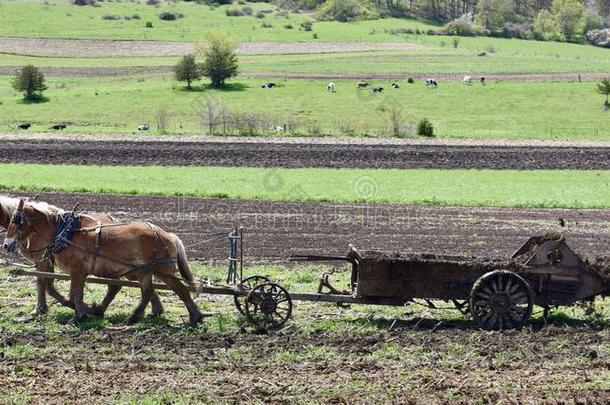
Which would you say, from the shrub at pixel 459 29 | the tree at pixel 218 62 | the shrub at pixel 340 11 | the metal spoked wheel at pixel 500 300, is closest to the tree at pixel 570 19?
the shrub at pixel 459 29

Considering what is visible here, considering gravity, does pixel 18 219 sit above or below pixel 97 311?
above

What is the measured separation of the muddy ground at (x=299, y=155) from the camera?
39438mm

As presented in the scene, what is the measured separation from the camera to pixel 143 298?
48.2ft

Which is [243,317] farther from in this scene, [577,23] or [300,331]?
[577,23]

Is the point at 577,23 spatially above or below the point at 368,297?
above

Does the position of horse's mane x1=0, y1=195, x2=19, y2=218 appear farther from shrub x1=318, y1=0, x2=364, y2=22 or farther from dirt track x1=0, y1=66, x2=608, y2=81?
shrub x1=318, y1=0, x2=364, y2=22

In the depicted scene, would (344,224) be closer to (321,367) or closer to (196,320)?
(196,320)

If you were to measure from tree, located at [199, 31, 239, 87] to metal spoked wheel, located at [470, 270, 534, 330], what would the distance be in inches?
2420

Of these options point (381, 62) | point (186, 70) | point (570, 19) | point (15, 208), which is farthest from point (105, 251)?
point (570, 19)

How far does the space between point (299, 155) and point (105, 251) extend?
26663 millimetres

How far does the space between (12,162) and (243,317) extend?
26518mm

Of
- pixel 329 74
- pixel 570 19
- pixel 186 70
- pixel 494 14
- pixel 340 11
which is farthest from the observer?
pixel 494 14

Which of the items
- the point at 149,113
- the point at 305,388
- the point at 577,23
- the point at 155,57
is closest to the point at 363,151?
the point at 149,113

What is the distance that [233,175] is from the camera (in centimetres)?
3534
